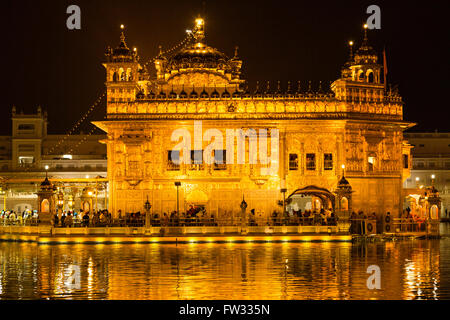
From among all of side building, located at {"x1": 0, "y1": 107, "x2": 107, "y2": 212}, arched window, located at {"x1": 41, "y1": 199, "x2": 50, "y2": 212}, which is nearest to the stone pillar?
arched window, located at {"x1": 41, "y1": 199, "x2": 50, "y2": 212}

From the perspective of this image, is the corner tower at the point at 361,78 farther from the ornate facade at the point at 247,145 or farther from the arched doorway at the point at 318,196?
the arched doorway at the point at 318,196

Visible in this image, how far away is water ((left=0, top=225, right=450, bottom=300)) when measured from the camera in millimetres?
19219

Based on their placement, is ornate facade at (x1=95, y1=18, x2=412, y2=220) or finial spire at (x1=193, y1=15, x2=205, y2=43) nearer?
ornate facade at (x1=95, y1=18, x2=412, y2=220)

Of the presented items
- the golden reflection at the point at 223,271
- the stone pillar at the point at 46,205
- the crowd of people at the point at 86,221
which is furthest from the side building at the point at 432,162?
the stone pillar at the point at 46,205

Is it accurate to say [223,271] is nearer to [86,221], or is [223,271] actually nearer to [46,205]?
[86,221]

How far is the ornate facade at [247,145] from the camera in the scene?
4316 cm

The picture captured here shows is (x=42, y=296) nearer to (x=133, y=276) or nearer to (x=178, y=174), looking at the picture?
(x=133, y=276)

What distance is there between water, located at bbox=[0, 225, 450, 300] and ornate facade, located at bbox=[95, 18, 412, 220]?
8.15 meters

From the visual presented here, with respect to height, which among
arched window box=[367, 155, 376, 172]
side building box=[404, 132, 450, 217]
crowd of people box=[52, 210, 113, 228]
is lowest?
crowd of people box=[52, 210, 113, 228]

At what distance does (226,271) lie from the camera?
944 inches

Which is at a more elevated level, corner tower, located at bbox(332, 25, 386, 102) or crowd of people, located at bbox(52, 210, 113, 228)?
corner tower, located at bbox(332, 25, 386, 102)

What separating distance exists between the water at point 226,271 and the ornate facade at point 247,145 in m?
8.15

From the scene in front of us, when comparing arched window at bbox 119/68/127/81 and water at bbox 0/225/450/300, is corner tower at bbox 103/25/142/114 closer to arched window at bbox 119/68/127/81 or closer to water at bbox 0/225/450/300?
Result: arched window at bbox 119/68/127/81

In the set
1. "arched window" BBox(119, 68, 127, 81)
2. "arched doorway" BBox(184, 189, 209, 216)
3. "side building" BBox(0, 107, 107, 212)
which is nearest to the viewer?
"arched doorway" BBox(184, 189, 209, 216)
